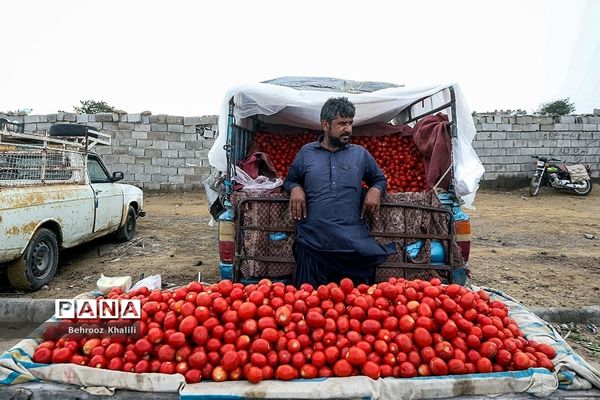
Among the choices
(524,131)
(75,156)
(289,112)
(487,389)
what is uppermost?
(524,131)

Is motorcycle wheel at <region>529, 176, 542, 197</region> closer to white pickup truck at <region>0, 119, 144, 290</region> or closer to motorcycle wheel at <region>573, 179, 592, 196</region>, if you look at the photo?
motorcycle wheel at <region>573, 179, 592, 196</region>

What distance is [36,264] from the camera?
4590 millimetres

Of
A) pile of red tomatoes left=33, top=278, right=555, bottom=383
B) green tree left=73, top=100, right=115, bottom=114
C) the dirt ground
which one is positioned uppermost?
green tree left=73, top=100, right=115, bottom=114

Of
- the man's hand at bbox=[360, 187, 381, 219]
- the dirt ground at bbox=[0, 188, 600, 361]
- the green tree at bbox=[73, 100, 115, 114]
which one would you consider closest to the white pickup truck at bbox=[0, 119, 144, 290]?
the dirt ground at bbox=[0, 188, 600, 361]

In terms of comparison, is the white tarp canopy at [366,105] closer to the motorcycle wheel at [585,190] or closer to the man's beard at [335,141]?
the man's beard at [335,141]

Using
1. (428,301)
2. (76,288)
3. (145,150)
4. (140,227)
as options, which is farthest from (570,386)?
(145,150)

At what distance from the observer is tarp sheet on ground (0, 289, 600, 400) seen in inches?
72.9

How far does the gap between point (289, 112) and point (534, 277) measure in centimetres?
385

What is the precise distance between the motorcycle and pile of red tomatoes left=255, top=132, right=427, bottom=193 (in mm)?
9607

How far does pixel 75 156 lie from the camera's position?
5.54 meters

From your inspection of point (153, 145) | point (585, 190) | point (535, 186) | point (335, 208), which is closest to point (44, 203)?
point (335, 208)

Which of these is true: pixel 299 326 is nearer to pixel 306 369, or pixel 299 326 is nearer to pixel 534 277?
pixel 306 369

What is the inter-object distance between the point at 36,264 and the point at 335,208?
3860mm

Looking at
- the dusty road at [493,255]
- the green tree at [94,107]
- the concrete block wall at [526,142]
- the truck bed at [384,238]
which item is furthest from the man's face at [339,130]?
the green tree at [94,107]
